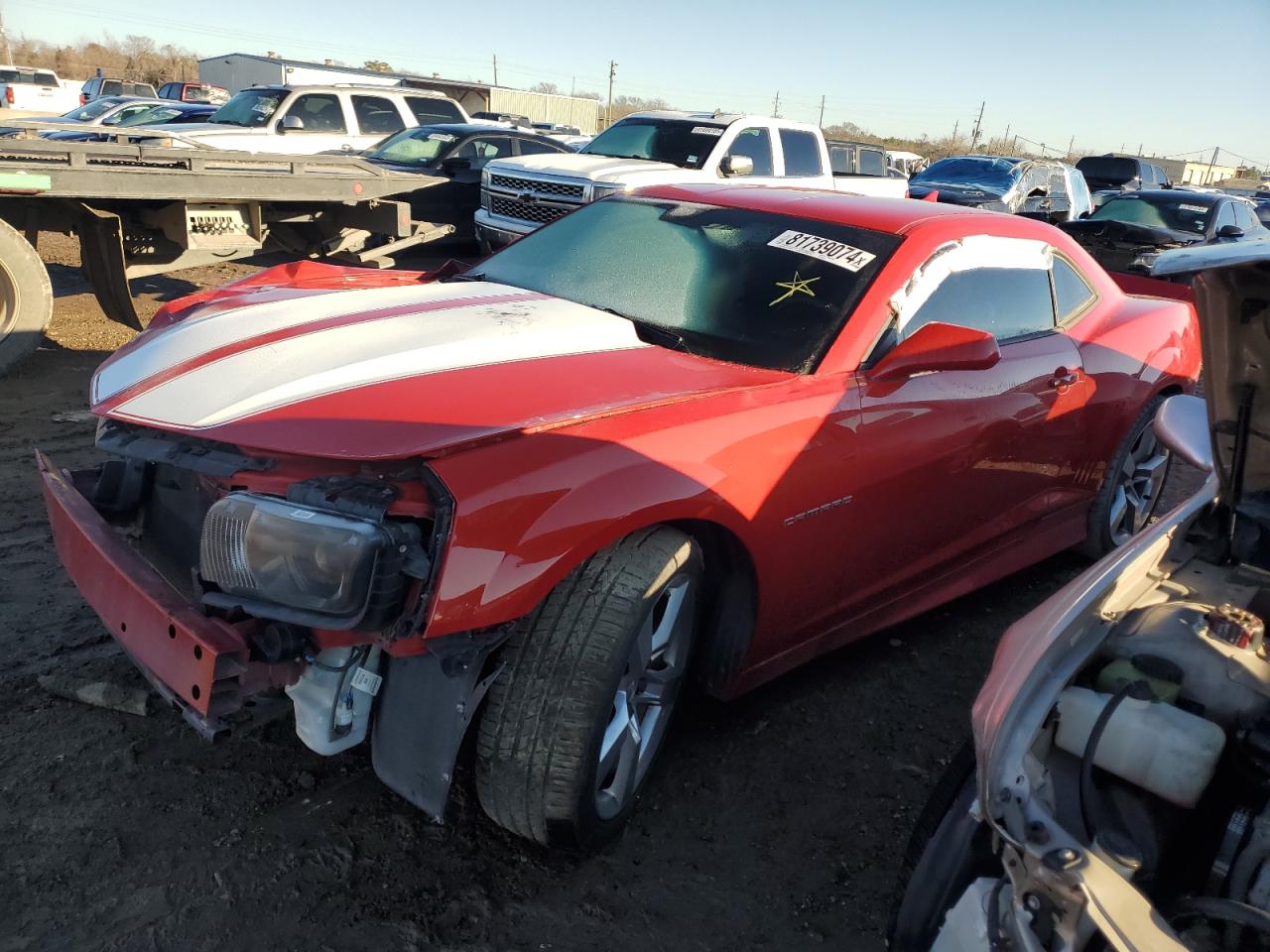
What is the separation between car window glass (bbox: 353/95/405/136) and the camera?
12.0 metres

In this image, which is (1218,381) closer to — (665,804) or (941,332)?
(941,332)

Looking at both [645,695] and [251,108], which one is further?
[251,108]

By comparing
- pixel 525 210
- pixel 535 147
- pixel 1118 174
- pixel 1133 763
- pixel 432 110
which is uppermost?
pixel 1118 174

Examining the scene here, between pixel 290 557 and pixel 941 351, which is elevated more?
pixel 941 351

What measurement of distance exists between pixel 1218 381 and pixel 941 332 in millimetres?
759

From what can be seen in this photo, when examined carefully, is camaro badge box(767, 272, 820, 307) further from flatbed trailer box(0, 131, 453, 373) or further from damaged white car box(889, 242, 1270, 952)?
flatbed trailer box(0, 131, 453, 373)

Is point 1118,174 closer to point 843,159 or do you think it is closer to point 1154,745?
point 843,159

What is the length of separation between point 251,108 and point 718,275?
35.4 feet

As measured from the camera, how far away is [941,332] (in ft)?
9.09

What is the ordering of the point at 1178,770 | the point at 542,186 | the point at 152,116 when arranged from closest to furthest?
1. the point at 1178,770
2. the point at 542,186
3. the point at 152,116

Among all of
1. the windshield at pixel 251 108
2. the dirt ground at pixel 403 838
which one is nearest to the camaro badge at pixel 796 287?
the dirt ground at pixel 403 838

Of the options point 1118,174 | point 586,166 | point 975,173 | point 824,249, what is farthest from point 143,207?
point 1118,174

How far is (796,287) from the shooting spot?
117 inches

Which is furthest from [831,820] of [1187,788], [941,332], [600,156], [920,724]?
[600,156]
